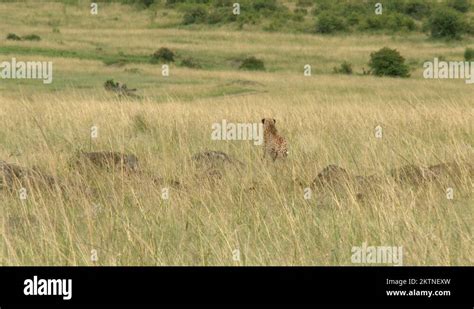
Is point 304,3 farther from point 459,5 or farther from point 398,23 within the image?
point 398,23

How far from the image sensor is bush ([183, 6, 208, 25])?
71125mm

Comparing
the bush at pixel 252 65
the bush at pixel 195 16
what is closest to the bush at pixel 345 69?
the bush at pixel 252 65

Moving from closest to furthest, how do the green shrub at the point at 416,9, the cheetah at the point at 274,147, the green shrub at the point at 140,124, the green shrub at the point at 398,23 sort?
the cheetah at the point at 274,147 → the green shrub at the point at 140,124 → the green shrub at the point at 398,23 → the green shrub at the point at 416,9

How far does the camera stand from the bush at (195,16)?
233 feet

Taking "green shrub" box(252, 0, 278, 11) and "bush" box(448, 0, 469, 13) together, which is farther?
"green shrub" box(252, 0, 278, 11)

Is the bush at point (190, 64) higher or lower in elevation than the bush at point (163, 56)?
lower

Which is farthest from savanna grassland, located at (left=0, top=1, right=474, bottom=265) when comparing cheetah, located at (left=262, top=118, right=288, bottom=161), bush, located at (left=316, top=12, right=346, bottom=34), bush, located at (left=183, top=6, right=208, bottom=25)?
bush, located at (left=183, top=6, right=208, bottom=25)

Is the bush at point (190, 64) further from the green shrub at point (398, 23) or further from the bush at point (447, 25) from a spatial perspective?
the green shrub at point (398, 23)

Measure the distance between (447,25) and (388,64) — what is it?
19523 mm

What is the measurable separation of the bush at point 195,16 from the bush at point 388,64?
3295cm

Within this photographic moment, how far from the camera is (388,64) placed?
127ft

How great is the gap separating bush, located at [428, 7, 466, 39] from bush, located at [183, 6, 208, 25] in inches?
827

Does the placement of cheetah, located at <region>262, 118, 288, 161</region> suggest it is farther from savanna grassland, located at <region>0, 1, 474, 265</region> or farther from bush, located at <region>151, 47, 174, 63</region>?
bush, located at <region>151, 47, 174, 63</region>

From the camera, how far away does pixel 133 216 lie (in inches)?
247
